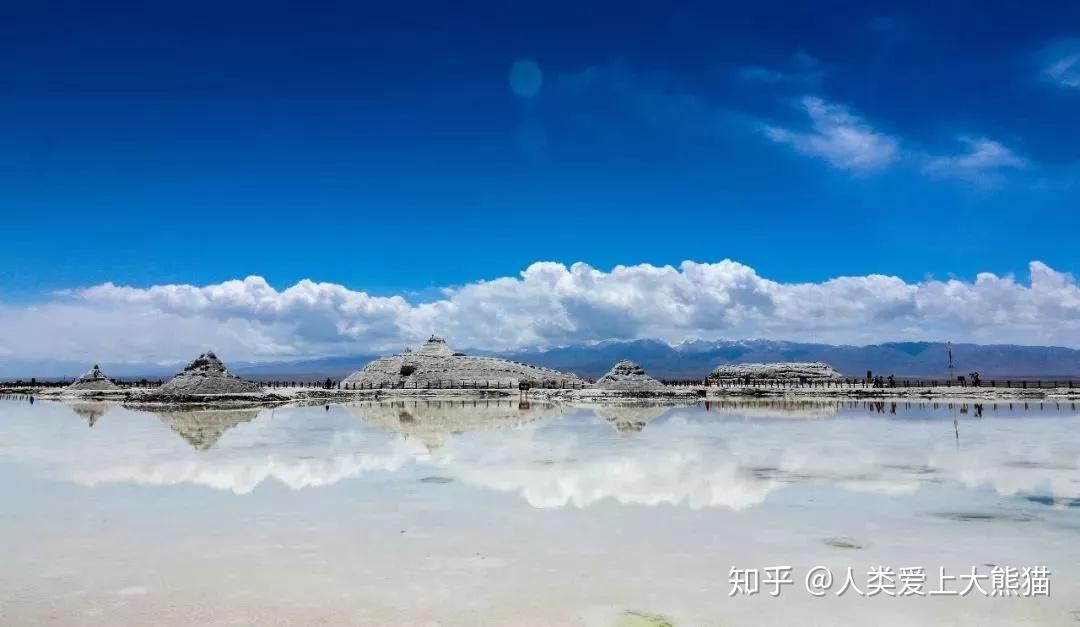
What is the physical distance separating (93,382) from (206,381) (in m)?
22.5

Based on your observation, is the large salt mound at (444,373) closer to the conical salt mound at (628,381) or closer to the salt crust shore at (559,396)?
the salt crust shore at (559,396)

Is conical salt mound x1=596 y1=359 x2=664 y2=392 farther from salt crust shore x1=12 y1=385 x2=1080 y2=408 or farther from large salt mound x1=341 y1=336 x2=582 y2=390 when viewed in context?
large salt mound x1=341 y1=336 x2=582 y2=390

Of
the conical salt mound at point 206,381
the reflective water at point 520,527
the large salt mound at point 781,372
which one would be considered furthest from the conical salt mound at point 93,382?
the large salt mound at point 781,372

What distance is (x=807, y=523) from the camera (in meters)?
12.2

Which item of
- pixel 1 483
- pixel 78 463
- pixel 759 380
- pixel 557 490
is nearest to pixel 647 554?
pixel 557 490

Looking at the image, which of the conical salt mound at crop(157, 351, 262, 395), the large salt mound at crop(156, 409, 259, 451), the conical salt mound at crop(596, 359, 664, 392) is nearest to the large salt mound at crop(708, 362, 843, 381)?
the conical salt mound at crop(596, 359, 664, 392)

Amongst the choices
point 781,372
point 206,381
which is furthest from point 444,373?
point 781,372

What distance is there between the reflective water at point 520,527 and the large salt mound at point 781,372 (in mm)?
53333

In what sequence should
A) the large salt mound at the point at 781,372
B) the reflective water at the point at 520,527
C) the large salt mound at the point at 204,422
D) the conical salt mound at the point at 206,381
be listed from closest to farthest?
the reflective water at the point at 520,527 < the large salt mound at the point at 204,422 < the conical salt mound at the point at 206,381 < the large salt mound at the point at 781,372

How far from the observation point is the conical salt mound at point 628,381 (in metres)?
50.2

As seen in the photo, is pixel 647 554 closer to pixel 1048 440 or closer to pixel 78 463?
pixel 78 463

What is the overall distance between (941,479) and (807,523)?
6148 mm

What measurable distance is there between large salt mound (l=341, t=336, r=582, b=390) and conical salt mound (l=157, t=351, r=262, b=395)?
1859 centimetres

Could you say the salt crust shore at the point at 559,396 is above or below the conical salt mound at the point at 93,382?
below
